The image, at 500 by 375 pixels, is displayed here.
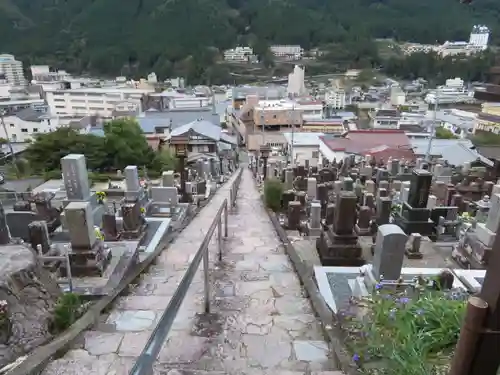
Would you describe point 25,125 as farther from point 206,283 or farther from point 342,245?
point 206,283

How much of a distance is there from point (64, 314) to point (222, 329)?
1434 millimetres

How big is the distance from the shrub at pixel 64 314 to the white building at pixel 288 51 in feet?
338

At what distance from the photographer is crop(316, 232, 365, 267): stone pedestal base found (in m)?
7.29

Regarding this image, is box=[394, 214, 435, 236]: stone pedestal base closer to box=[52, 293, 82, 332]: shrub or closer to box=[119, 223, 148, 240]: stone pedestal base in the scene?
box=[119, 223, 148, 240]: stone pedestal base

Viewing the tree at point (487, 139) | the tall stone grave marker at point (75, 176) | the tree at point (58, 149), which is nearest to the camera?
the tall stone grave marker at point (75, 176)

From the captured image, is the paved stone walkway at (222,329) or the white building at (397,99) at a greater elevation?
the paved stone walkway at (222,329)

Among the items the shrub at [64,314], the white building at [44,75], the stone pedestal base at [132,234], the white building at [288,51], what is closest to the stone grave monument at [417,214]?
the stone pedestal base at [132,234]

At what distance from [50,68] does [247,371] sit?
102879mm

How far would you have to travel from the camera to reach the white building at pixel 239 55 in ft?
319

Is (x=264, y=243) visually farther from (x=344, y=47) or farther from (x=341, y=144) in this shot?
(x=344, y=47)

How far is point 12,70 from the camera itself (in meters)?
83.1

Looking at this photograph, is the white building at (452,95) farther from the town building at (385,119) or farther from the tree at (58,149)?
the tree at (58,149)

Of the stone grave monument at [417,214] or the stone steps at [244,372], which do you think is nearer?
the stone steps at [244,372]

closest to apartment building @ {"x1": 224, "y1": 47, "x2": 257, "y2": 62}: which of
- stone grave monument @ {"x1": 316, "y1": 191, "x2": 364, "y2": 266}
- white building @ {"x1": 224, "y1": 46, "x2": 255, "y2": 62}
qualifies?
white building @ {"x1": 224, "y1": 46, "x2": 255, "y2": 62}
